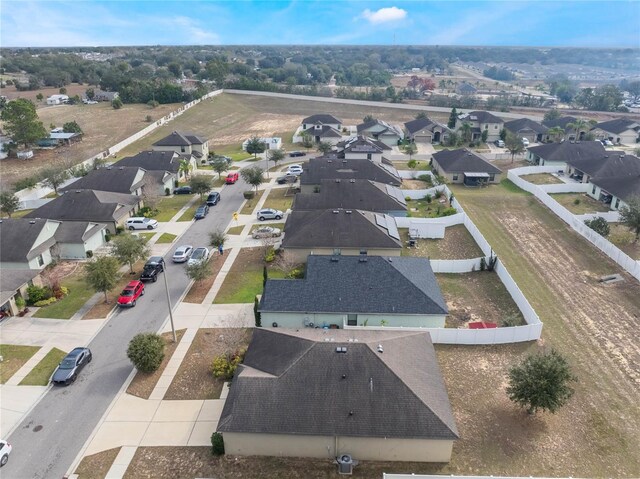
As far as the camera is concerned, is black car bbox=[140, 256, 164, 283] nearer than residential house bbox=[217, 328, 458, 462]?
No

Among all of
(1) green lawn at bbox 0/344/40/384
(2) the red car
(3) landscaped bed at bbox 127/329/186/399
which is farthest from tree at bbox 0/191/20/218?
(3) landscaped bed at bbox 127/329/186/399

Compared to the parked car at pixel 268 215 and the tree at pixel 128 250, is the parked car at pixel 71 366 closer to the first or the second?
the tree at pixel 128 250

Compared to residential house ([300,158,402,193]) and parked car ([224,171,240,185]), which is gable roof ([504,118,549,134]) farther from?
parked car ([224,171,240,185])

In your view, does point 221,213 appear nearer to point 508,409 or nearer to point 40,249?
point 40,249

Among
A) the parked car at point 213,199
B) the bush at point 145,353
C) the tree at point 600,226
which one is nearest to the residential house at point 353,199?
the parked car at point 213,199

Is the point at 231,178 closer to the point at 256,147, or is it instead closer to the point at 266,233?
the point at 256,147

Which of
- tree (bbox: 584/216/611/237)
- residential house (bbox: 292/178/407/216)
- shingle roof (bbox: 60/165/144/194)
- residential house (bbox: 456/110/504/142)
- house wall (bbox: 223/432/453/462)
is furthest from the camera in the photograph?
residential house (bbox: 456/110/504/142)
